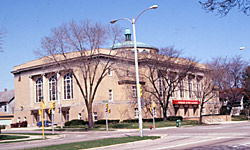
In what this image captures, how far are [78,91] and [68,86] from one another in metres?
3.23

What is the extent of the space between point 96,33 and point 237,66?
3318cm

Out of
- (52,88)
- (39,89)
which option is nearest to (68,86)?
(52,88)

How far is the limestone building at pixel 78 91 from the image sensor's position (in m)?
56.0

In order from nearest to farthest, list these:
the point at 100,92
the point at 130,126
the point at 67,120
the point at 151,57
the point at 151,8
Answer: the point at 151,8 → the point at 130,126 → the point at 151,57 → the point at 100,92 → the point at 67,120

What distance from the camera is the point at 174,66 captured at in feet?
174

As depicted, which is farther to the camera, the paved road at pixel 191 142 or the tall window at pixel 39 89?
the tall window at pixel 39 89

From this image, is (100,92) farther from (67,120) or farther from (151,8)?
(151,8)

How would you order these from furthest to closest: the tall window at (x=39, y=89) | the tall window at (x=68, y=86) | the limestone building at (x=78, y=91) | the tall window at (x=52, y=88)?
1. the tall window at (x=39, y=89)
2. the tall window at (x=52, y=88)
3. the tall window at (x=68, y=86)
4. the limestone building at (x=78, y=91)

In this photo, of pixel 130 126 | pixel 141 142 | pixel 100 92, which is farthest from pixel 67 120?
pixel 141 142

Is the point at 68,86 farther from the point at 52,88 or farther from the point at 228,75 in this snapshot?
the point at 228,75

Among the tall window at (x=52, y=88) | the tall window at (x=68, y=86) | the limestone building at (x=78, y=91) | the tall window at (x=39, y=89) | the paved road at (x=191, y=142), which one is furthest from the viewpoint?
the tall window at (x=39, y=89)

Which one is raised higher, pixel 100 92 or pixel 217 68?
pixel 217 68

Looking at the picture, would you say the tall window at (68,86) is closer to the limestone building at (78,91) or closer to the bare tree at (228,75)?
the limestone building at (78,91)

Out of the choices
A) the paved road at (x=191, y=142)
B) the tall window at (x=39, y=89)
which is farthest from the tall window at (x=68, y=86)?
the paved road at (x=191, y=142)
